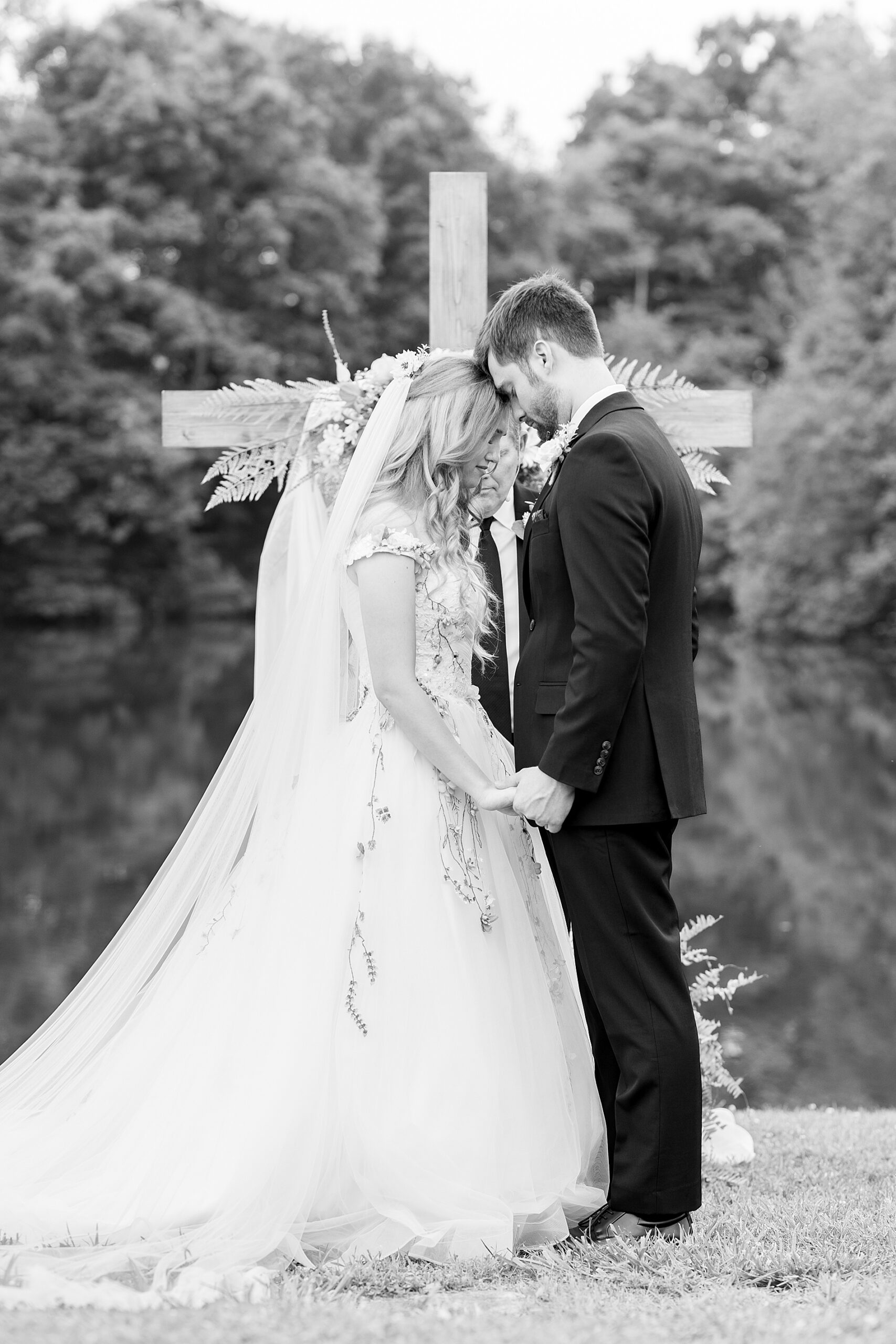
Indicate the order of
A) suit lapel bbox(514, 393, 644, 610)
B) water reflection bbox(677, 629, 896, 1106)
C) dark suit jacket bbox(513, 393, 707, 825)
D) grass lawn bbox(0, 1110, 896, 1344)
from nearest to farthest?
grass lawn bbox(0, 1110, 896, 1344) < dark suit jacket bbox(513, 393, 707, 825) < suit lapel bbox(514, 393, 644, 610) < water reflection bbox(677, 629, 896, 1106)

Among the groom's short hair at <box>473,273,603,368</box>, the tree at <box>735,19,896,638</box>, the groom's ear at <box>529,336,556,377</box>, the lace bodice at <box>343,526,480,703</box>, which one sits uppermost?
the tree at <box>735,19,896,638</box>

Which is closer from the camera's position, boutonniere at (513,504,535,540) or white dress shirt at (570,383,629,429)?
white dress shirt at (570,383,629,429)

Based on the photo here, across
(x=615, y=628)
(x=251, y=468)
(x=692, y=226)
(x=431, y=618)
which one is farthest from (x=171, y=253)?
(x=615, y=628)

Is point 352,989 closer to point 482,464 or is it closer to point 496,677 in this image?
point 496,677

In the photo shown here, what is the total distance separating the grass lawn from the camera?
2.44 meters

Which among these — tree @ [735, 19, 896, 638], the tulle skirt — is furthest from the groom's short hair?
tree @ [735, 19, 896, 638]

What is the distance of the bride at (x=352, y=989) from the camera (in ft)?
10.8

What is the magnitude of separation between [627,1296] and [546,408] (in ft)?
6.86

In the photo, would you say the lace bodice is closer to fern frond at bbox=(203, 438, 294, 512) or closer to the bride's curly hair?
the bride's curly hair

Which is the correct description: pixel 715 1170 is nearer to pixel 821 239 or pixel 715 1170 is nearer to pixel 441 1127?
pixel 441 1127

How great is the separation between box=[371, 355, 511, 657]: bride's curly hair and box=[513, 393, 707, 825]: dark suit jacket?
23 centimetres

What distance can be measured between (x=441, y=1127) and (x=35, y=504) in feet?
101

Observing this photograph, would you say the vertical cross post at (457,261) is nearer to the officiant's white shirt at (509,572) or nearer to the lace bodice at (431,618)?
the officiant's white shirt at (509,572)

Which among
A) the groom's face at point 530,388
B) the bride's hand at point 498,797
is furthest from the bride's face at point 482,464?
the bride's hand at point 498,797
